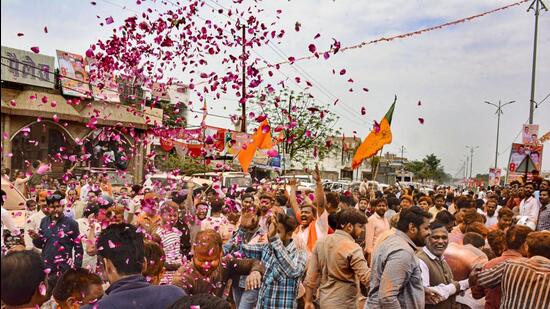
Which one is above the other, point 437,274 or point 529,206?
point 529,206

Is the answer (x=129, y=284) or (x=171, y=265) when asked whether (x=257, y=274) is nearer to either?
(x=171, y=265)

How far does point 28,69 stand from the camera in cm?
2523

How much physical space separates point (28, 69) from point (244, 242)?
22180 mm

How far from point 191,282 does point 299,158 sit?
2720cm

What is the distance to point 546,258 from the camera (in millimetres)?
4449

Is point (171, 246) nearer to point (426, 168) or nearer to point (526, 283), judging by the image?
point (526, 283)

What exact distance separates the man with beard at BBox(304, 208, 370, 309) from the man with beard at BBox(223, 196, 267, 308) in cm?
77

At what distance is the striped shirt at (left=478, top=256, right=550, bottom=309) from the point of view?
4.25 metres

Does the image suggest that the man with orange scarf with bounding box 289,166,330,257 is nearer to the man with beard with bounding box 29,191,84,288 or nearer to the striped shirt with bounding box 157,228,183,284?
the striped shirt with bounding box 157,228,183,284

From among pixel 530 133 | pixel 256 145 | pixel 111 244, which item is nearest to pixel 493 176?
pixel 530 133

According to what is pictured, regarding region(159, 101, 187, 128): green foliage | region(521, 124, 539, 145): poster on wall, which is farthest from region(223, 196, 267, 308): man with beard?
region(521, 124, 539, 145): poster on wall

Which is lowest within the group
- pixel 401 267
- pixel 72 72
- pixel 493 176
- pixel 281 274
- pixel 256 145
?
pixel 281 274

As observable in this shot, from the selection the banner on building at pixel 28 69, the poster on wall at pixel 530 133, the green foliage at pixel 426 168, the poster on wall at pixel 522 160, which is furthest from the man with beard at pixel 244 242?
the green foliage at pixel 426 168

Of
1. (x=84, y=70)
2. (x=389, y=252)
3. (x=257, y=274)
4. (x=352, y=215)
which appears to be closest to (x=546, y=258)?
(x=389, y=252)
